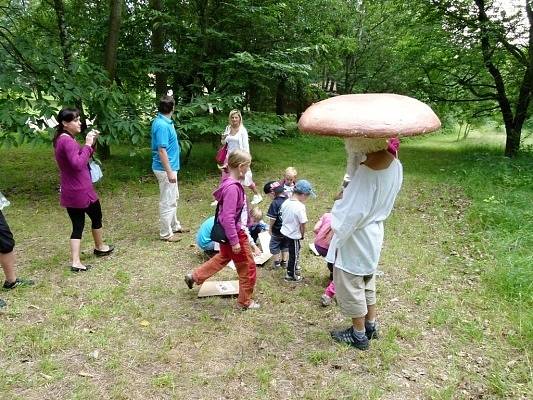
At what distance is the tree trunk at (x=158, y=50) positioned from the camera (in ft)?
31.9

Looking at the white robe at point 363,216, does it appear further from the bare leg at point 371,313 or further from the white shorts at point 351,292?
the bare leg at point 371,313

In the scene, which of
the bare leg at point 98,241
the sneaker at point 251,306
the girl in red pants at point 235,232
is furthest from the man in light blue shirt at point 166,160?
the sneaker at point 251,306

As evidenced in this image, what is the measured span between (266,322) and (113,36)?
7550mm

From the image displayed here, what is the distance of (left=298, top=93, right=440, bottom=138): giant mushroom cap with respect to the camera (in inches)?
107

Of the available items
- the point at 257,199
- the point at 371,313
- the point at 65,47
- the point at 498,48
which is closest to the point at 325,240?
the point at 371,313

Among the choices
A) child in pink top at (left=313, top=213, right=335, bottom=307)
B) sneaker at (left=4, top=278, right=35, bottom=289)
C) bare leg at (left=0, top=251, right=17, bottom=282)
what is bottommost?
sneaker at (left=4, top=278, right=35, bottom=289)

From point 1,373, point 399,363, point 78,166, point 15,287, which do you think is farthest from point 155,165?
point 399,363

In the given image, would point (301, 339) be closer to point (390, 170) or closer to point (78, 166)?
point (390, 170)

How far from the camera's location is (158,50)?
1023 centimetres

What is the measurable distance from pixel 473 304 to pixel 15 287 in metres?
4.86

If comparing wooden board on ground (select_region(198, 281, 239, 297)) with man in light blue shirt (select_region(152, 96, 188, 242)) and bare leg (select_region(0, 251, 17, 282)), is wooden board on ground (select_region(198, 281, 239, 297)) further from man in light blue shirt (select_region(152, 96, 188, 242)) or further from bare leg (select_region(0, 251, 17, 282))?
bare leg (select_region(0, 251, 17, 282))

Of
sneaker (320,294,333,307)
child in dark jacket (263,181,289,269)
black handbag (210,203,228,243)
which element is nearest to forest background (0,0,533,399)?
sneaker (320,294,333,307)

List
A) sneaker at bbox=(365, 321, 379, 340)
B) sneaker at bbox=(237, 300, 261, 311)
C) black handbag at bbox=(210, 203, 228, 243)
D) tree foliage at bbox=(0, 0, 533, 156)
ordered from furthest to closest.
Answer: tree foliage at bbox=(0, 0, 533, 156), sneaker at bbox=(237, 300, 261, 311), black handbag at bbox=(210, 203, 228, 243), sneaker at bbox=(365, 321, 379, 340)

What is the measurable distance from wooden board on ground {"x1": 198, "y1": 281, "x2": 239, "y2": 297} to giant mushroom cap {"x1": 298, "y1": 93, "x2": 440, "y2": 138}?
2.23m
